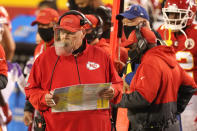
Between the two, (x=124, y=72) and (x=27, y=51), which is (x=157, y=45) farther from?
(x=27, y=51)

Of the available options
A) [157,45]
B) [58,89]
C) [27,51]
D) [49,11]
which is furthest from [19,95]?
[58,89]

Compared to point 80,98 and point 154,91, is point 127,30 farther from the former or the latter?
point 80,98

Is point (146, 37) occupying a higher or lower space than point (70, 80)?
higher

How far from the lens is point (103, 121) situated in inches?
178

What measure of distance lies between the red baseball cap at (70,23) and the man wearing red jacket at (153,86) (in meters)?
0.72

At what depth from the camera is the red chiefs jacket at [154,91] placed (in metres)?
4.64

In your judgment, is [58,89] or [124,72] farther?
[124,72]

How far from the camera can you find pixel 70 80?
4422 millimetres

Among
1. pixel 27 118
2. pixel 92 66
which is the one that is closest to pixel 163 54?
pixel 92 66

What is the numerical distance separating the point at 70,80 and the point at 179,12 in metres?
2.45

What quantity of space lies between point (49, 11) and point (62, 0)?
3.39 m

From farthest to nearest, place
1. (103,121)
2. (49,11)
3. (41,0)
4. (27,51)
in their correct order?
(41,0)
(27,51)
(49,11)
(103,121)

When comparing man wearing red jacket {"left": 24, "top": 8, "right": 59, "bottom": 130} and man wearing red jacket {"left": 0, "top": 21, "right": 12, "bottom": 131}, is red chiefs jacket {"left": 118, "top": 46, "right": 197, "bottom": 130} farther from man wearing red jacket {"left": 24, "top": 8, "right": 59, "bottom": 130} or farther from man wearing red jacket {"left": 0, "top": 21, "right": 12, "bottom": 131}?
man wearing red jacket {"left": 24, "top": 8, "right": 59, "bottom": 130}

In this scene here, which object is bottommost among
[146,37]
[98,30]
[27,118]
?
[27,118]
